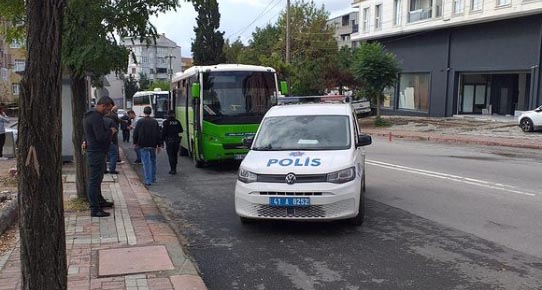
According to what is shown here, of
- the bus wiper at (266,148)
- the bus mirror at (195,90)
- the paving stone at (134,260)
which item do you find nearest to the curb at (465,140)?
the bus mirror at (195,90)

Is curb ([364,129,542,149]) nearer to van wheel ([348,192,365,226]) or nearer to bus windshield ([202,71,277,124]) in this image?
bus windshield ([202,71,277,124])

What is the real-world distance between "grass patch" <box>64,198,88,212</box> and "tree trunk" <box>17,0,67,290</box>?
534 centimetres

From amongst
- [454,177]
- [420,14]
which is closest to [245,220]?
[454,177]

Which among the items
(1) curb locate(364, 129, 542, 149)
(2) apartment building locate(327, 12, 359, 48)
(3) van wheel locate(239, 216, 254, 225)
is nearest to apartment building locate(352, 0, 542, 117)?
(1) curb locate(364, 129, 542, 149)

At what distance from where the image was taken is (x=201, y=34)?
197ft

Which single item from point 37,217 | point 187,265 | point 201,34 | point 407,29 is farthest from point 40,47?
point 201,34

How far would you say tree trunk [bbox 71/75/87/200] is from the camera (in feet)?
27.8

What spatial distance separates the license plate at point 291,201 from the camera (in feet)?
22.5

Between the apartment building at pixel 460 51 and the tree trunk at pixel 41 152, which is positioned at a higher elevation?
the apartment building at pixel 460 51

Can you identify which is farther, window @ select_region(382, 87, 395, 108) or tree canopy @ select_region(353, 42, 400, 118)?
window @ select_region(382, 87, 395, 108)

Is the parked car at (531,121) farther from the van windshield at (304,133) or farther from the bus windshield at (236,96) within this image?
the van windshield at (304,133)

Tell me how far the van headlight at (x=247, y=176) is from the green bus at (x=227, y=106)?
640cm

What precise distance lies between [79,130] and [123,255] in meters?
3.47

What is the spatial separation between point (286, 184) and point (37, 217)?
428 centimetres
